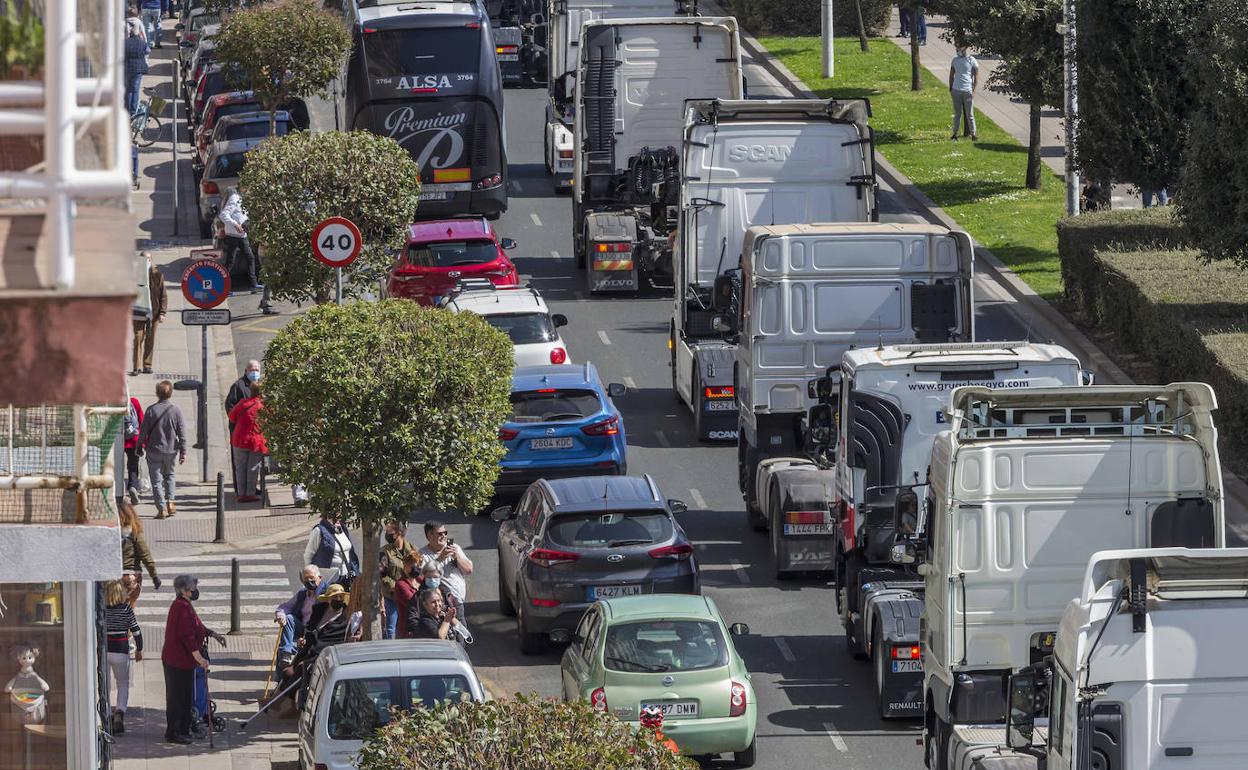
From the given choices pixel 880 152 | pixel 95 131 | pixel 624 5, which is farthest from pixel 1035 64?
pixel 95 131

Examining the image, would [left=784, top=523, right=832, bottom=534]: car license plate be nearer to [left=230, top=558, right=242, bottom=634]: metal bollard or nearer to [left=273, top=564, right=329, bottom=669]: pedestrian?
[left=273, top=564, right=329, bottom=669]: pedestrian

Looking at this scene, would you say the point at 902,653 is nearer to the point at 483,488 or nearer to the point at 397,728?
the point at 483,488

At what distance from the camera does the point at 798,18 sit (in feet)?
190

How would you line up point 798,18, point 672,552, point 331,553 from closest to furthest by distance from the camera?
point 672,552 < point 331,553 < point 798,18

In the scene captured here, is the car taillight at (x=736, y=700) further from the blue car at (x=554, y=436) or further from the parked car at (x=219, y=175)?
the parked car at (x=219, y=175)

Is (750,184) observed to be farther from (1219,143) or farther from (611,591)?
(611,591)

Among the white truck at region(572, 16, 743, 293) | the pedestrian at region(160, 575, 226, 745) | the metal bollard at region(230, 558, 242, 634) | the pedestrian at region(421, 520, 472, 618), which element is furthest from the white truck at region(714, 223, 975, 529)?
the white truck at region(572, 16, 743, 293)

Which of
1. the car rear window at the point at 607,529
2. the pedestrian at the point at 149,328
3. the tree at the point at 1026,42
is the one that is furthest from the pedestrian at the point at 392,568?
the tree at the point at 1026,42

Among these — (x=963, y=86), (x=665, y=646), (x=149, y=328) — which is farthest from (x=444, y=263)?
(x=963, y=86)

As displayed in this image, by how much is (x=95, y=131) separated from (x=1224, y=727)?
7.65 m

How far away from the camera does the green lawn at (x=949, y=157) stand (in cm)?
3716

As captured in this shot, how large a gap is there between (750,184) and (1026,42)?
12818 mm

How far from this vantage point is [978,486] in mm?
14945

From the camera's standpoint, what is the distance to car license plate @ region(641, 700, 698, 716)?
15.9m
